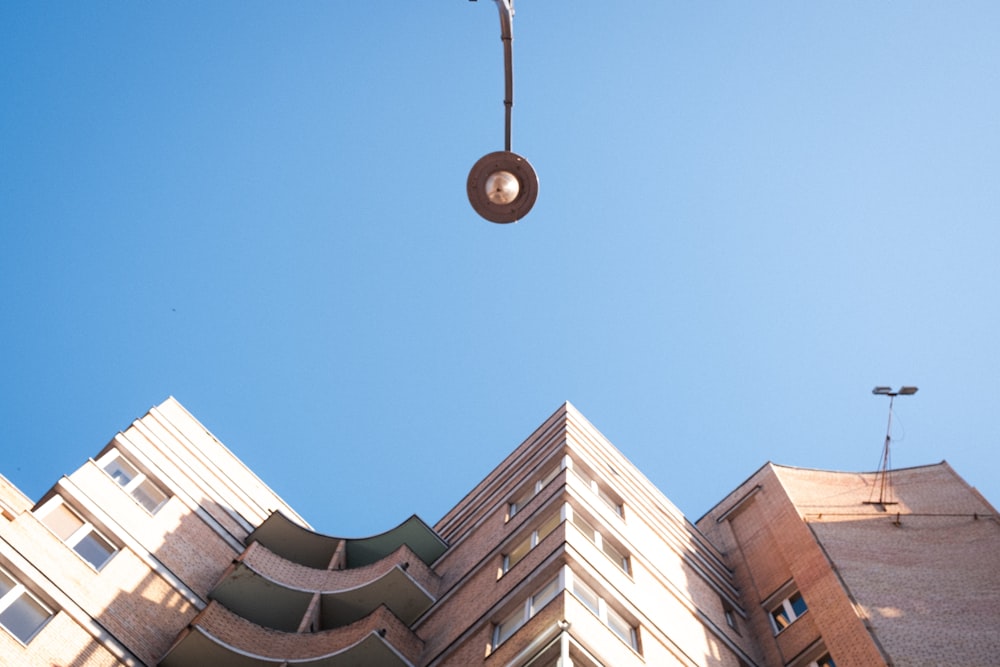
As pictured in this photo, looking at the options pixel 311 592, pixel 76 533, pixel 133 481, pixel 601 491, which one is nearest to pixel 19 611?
pixel 76 533

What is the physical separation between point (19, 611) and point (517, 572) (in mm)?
10297

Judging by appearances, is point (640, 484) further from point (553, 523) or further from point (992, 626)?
point (992, 626)

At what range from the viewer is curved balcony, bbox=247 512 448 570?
990 inches

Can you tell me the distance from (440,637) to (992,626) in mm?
11986

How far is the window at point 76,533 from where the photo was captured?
792 inches

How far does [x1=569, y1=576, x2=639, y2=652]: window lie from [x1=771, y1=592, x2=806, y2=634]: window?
536 centimetres

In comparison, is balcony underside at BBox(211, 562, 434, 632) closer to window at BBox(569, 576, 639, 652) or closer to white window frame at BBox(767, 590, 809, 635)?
window at BBox(569, 576, 639, 652)

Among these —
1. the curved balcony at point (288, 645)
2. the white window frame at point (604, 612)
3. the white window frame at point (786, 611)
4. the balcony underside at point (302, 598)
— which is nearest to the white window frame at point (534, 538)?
the balcony underside at point (302, 598)

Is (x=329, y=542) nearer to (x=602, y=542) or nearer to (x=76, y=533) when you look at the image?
(x=76, y=533)

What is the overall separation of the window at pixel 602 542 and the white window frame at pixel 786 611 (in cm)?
411

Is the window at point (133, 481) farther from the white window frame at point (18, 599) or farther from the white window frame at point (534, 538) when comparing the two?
the white window frame at point (534, 538)

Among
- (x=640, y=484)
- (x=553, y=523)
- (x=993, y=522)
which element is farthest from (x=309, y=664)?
(x=993, y=522)

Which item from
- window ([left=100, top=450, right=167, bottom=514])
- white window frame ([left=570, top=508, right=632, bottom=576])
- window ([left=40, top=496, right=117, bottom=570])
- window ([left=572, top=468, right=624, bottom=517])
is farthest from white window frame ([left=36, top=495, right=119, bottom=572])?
window ([left=572, top=468, right=624, bottom=517])

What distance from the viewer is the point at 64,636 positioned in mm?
17438
